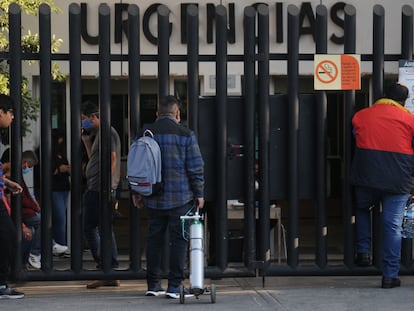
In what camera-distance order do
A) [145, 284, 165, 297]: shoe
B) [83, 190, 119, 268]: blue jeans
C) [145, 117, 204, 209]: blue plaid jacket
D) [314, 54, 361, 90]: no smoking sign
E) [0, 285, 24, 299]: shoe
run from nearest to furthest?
1. [145, 117, 204, 209]: blue plaid jacket
2. [0, 285, 24, 299]: shoe
3. [145, 284, 165, 297]: shoe
4. [314, 54, 361, 90]: no smoking sign
5. [83, 190, 119, 268]: blue jeans

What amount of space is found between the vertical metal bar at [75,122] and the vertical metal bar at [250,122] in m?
1.51

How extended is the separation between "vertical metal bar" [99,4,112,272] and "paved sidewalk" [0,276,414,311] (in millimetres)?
520

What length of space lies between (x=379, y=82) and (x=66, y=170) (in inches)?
170

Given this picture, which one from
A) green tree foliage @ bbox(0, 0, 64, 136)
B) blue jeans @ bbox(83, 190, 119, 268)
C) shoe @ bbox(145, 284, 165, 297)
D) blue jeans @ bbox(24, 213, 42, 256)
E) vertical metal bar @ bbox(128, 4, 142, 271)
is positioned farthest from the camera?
green tree foliage @ bbox(0, 0, 64, 136)

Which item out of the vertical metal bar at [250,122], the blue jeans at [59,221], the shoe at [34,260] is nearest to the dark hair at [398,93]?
the vertical metal bar at [250,122]

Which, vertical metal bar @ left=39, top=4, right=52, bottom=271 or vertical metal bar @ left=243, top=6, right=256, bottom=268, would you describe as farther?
vertical metal bar @ left=243, top=6, right=256, bottom=268

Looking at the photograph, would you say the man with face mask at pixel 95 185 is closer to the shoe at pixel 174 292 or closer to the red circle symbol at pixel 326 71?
the shoe at pixel 174 292

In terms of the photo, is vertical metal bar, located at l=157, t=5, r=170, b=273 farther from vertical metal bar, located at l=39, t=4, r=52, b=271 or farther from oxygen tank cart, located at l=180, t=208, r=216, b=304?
vertical metal bar, located at l=39, t=4, r=52, b=271

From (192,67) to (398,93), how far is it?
72.9 inches

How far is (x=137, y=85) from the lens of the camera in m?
7.57

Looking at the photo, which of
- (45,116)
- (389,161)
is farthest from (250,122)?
(45,116)

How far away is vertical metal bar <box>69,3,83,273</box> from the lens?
24.6 feet

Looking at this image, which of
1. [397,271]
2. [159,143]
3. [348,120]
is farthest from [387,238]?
[159,143]

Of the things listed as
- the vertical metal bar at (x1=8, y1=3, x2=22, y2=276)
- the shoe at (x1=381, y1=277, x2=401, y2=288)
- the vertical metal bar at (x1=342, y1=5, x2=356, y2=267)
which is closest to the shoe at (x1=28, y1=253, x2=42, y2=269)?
the vertical metal bar at (x1=8, y1=3, x2=22, y2=276)
